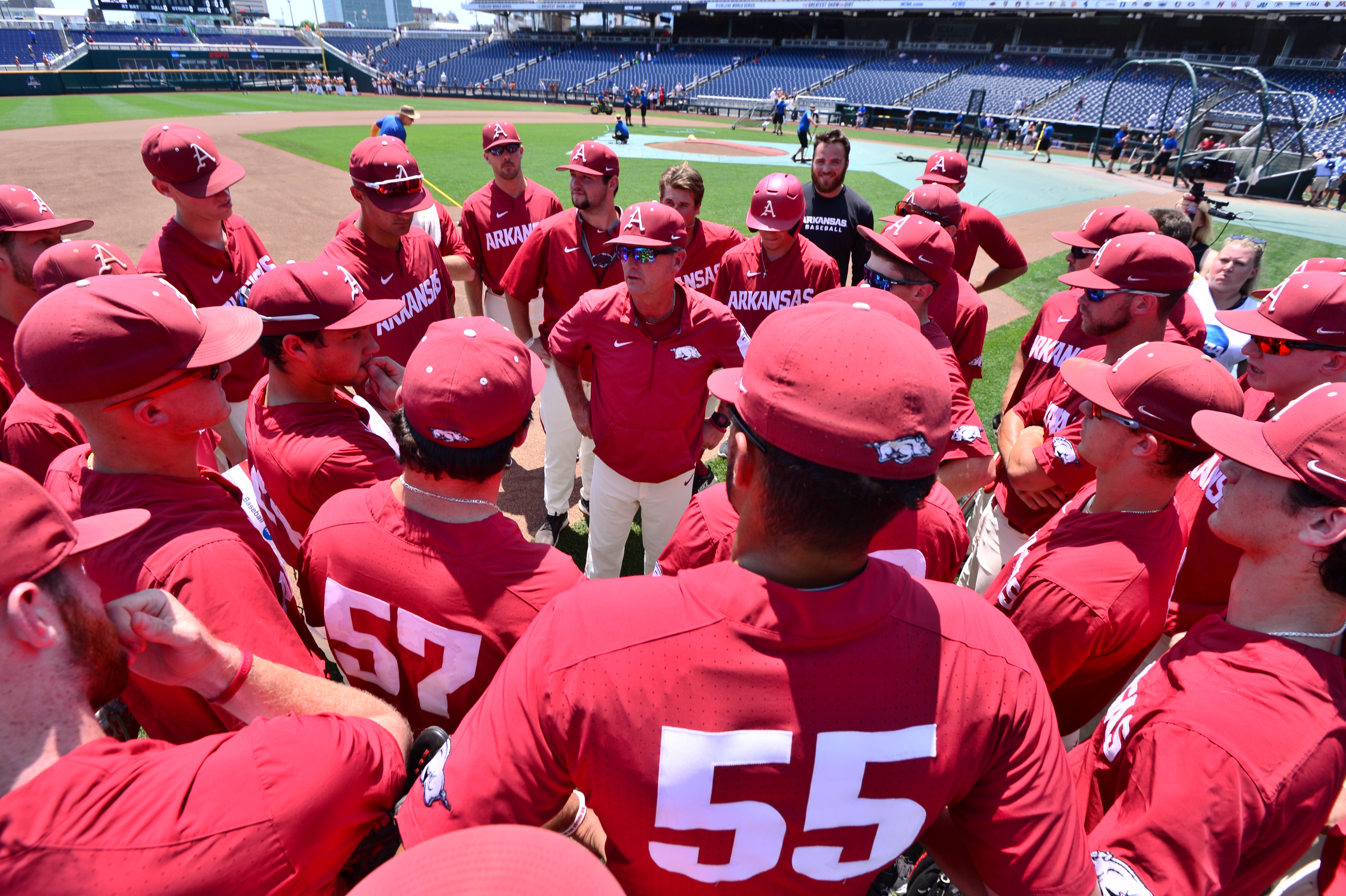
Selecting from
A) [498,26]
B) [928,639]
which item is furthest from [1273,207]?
[498,26]

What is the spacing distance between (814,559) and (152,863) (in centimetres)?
128

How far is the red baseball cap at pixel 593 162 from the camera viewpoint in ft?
16.3

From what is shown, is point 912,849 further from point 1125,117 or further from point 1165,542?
point 1125,117

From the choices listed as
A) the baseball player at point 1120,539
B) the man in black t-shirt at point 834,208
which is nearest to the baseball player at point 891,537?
the baseball player at point 1120,539

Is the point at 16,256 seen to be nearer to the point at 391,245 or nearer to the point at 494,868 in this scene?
the point at 391,245

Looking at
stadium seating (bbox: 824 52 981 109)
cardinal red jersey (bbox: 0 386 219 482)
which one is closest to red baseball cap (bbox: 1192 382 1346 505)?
cardinal red jersey (bbox: 0 386 219 482)

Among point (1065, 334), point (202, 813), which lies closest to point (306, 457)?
point (202, 813)

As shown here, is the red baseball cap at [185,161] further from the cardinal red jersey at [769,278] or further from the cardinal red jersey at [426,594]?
the cardinal red jersey at [769,278]

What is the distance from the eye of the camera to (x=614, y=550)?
425 centimetres

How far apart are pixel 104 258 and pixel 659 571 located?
10.8 ft

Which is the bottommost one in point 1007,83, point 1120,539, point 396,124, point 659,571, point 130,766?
point 659,571

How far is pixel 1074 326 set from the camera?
158 inches

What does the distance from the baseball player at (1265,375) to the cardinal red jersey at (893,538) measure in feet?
3.59

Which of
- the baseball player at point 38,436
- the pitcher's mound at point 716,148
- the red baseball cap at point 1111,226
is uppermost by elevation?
the red baseball cap at point 1111,226
